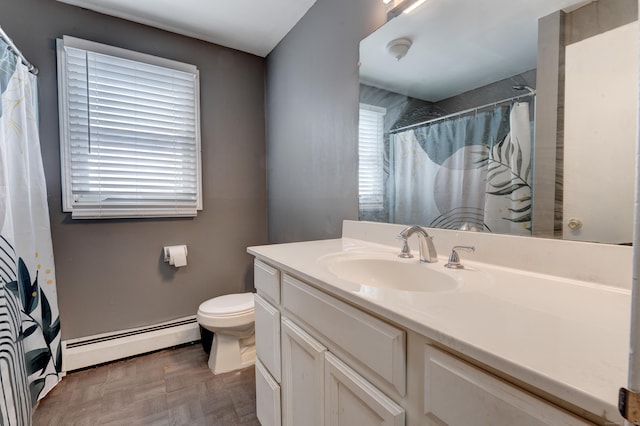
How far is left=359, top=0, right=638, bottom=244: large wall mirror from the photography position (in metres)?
0.69

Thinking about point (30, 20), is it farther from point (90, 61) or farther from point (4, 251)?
point (4, 251)

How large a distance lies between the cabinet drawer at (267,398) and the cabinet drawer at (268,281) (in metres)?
0.33

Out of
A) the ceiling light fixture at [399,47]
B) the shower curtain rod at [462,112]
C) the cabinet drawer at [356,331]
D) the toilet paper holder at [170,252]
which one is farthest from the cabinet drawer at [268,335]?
the ceiling light fixture at [399,47]

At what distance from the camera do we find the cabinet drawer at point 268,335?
1069 mm

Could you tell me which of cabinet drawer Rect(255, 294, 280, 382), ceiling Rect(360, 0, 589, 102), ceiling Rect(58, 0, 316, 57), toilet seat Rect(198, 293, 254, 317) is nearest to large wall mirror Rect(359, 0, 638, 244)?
ceiling Rect(360, 0, 589, 102)

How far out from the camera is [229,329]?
5.63 ft

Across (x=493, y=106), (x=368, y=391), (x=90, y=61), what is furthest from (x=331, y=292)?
(x=90, y=61)

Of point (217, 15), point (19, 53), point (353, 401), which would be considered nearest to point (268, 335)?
point (353, 401)

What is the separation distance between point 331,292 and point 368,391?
9.5 inches

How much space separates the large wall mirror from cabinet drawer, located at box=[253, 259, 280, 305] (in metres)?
0.60

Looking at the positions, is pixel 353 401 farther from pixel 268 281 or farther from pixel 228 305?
pixel 228 305

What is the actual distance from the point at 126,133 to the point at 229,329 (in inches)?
58.2

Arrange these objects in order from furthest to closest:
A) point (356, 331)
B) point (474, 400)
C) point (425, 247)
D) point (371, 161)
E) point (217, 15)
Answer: point (217, 15) → point (371, 161) → point (425, 247) → point (356, 331) → point (474, 400)

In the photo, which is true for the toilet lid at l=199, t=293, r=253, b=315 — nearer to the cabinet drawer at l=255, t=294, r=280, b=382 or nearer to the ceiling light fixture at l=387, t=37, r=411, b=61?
the cabinet drawer at l=255, t=294, r=280, b=382
